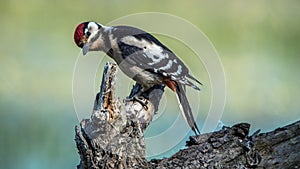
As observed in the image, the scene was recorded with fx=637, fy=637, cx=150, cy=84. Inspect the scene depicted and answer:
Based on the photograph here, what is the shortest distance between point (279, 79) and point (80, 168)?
155 centimetres

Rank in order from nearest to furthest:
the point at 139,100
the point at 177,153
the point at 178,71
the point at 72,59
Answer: the point at 177,153 → the point at 139,100 → the point at 178,71 → the point at 72,59

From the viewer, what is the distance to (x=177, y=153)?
145cm

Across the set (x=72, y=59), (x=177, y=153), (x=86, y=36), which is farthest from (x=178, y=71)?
(x=72, y=59)

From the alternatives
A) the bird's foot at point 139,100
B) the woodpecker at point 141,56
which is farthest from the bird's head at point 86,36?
the bird's foot at point 139,100

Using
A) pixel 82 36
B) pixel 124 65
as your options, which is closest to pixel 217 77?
pixel 124 65

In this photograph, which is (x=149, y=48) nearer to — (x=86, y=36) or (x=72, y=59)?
(x=86, y=36)

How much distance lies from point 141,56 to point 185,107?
227mm

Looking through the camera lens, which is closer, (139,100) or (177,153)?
(177,153)

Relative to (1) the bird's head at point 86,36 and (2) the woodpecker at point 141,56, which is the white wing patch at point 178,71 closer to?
(2) the woodpecker at point 141,56

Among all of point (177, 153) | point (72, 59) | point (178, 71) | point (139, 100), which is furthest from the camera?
point (72, 59)

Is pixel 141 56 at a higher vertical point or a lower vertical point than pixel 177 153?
higher

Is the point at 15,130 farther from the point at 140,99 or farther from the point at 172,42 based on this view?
the point at 140,99

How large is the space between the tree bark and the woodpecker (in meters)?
0.42

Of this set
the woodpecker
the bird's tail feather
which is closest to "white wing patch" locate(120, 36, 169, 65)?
the woodpecker
